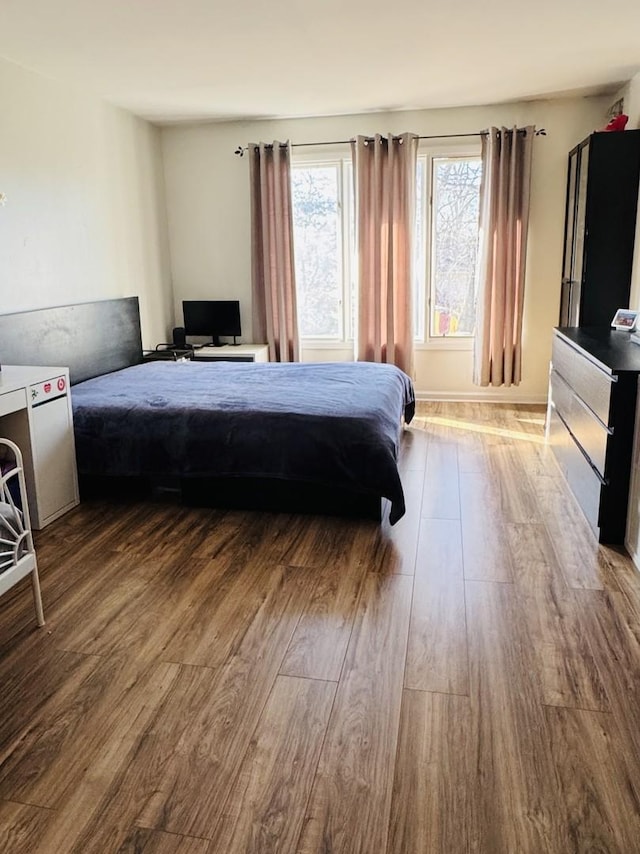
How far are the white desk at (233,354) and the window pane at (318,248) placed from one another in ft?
1.82

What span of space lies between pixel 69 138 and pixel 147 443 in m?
2.53

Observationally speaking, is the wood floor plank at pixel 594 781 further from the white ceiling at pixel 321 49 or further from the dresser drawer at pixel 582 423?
the white ceiling at pixel 321 49

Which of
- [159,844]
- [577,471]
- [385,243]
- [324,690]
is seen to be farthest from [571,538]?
[385,243]

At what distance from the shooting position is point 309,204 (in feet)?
19.5

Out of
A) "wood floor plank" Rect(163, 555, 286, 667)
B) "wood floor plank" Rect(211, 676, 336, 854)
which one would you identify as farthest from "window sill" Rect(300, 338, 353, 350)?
"wood floor plank" Rect(211, 676, 336, 854)

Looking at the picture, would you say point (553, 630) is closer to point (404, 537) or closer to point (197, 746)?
point (404, 537)

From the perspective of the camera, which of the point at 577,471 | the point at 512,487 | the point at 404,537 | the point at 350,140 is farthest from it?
the point at 350,140

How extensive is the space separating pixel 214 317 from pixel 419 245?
2.02m

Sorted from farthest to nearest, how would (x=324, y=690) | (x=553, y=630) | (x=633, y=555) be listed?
(x=633, y=555)
(x=553, y=630)
(x=324, y=690)

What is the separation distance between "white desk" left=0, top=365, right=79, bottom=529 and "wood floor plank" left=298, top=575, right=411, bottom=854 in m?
1.84

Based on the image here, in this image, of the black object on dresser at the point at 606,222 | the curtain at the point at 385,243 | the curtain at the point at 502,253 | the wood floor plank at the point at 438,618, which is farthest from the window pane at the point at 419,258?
the wood floor plank at the point at 438,618

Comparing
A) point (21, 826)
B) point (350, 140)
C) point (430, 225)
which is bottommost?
point (21, 826)

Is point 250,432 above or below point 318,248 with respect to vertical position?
below

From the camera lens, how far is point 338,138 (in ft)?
18.7
